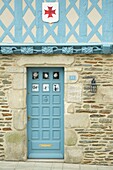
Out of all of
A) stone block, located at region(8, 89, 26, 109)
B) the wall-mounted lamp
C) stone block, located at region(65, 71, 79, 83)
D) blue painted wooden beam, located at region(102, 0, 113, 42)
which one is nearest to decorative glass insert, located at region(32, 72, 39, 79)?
stone block, located at region(8, 89, 26, 109)

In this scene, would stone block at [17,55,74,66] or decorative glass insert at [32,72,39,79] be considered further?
decorative glass insert at [32,72,39,79]

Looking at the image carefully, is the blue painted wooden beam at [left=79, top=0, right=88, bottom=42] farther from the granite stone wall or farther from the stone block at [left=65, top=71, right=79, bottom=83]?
the stone block at [left=65, top=71, right=79, bottom=83]

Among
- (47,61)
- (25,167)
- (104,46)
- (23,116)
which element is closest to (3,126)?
(23,116)

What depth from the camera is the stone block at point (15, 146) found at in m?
7.54

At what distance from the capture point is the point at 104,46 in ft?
23.5

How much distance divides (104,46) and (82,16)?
2.61 feet

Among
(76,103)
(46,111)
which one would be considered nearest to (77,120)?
(76,103)

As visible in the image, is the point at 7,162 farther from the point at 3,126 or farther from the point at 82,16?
the point at 82,16

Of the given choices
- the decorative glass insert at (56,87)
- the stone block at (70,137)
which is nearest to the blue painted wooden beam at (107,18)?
the decorative glass insert at (56,87)

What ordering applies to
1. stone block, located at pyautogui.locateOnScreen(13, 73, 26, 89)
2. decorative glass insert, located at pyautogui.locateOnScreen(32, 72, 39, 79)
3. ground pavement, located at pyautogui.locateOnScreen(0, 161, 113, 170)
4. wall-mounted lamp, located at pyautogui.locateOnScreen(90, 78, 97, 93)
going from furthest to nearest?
decorative glass insert, located at pyautogui.locateOnScreen(32, 72, 39, 79) < stone block, located at pyautogui.locateOnScreen(13, 73, 26, 89) < wall-mounted lamp, located at pyautogui.locateOnScreen(90, 78, 97, 93) < ground pavement, located at pyautogui.locateOnScreen(0, 161, 113, 170)

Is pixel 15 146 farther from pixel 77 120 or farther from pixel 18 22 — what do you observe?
pixel 18 22

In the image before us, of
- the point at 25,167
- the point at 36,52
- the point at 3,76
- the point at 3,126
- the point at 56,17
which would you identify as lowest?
the point at 25,167

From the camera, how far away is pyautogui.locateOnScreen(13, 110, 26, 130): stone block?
7.50 meters

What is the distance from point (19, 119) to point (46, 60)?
1407 mm
